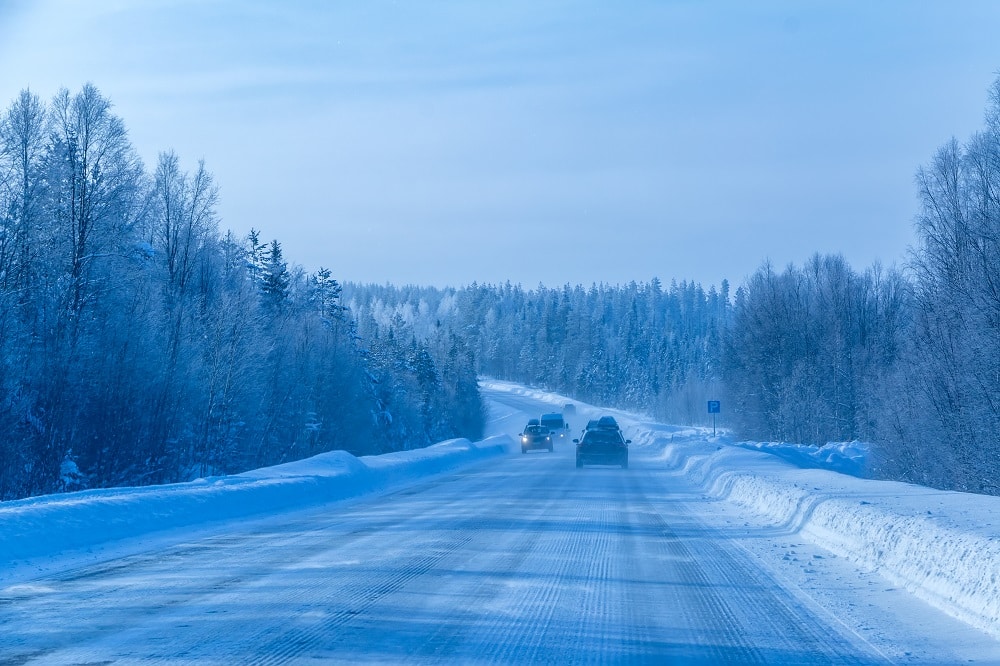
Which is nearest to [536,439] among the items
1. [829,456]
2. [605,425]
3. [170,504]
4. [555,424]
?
[605,425]

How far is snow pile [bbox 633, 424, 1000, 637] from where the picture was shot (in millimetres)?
8469

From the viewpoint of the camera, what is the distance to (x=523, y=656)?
6.85m

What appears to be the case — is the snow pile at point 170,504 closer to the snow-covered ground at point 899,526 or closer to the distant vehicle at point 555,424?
the snow-covered ground at point 899,526

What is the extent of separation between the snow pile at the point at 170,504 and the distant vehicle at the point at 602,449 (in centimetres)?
907

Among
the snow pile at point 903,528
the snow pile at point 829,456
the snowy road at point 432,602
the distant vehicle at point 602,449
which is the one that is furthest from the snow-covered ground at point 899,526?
the snow pile at point 829,456

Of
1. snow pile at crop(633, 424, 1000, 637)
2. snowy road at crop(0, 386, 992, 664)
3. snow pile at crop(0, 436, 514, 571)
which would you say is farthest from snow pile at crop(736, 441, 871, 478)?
snowy road at crop(0, 386, 992, 664)

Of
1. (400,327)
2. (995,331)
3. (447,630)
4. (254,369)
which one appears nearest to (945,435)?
(995,331)

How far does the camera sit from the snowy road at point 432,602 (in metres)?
→ 6.98

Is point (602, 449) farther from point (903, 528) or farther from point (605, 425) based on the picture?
point (903, 528)

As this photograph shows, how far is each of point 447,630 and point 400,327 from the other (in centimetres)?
13657

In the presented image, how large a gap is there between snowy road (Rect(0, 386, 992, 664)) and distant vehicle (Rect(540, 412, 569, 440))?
5605 centimetres

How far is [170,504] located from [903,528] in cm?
1185

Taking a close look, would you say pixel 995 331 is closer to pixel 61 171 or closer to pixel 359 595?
pixel 359 595

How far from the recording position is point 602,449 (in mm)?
35719
